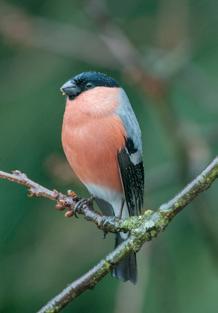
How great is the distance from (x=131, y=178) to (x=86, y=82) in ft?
1.59

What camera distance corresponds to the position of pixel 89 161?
3.24 m

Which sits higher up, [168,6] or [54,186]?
[168,6]

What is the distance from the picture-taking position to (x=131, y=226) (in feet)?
8.57

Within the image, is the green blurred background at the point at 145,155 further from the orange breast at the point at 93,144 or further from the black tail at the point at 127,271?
the black tail at the point at 127,271

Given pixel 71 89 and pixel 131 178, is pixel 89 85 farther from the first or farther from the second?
pixel 131 178

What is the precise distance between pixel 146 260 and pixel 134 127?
5.07 ft

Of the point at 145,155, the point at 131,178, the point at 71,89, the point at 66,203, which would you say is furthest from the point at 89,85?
the point at 145,155

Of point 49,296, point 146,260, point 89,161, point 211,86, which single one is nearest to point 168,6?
point 211,86

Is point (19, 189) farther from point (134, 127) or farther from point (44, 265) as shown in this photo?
point (134, 127)

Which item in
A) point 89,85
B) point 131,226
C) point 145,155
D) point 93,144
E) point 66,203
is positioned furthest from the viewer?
point 145,155

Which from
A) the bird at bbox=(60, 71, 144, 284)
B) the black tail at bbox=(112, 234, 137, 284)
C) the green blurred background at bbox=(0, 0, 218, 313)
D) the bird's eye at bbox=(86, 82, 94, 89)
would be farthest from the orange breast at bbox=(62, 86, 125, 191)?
the green blurred background at bbox=(0, 0, 218, 313)

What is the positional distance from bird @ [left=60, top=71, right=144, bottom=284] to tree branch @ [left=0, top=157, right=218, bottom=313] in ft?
1.61

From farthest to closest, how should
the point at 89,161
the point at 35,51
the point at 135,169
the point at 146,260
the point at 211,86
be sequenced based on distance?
the point at 35,51
the point at 211,86
the point at 146,260
the point at 135,169
the point at 89,161

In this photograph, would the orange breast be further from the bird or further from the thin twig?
the thin twig
